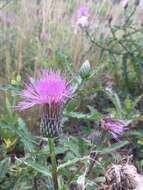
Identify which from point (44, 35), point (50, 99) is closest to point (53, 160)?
point (50, 99)

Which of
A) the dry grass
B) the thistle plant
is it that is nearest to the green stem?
the thistle plant

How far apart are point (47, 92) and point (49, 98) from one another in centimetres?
3

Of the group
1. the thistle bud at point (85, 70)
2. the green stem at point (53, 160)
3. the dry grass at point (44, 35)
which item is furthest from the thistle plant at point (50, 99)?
the dry grass at point (44, 35)

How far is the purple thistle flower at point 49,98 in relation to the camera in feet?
5.85

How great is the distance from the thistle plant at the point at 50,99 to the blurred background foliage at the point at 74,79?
19 centimetres

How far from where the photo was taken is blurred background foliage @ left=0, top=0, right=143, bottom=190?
7.80 feet

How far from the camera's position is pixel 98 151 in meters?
2.10

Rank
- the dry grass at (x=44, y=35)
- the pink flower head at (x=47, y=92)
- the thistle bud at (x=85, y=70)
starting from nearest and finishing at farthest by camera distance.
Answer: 1. the pink flower head at (x=47, y=92)
2. the thistle bud at (x=85, y=70)
3. the dry grass at (x=44, y=35)

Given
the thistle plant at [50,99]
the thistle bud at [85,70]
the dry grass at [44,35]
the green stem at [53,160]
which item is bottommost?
the green stem at [53,160]

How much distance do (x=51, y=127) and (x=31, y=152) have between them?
0.38 metres

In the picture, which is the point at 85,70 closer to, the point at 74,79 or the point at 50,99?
the point at 74,79

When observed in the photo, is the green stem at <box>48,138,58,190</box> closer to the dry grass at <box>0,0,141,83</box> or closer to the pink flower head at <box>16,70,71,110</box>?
the pink flower head at <box>16,70,71,110</box>

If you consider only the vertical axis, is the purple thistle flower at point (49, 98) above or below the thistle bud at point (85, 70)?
below

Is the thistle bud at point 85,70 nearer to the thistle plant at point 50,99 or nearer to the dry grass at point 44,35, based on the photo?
the thistle plant at point 50,99
